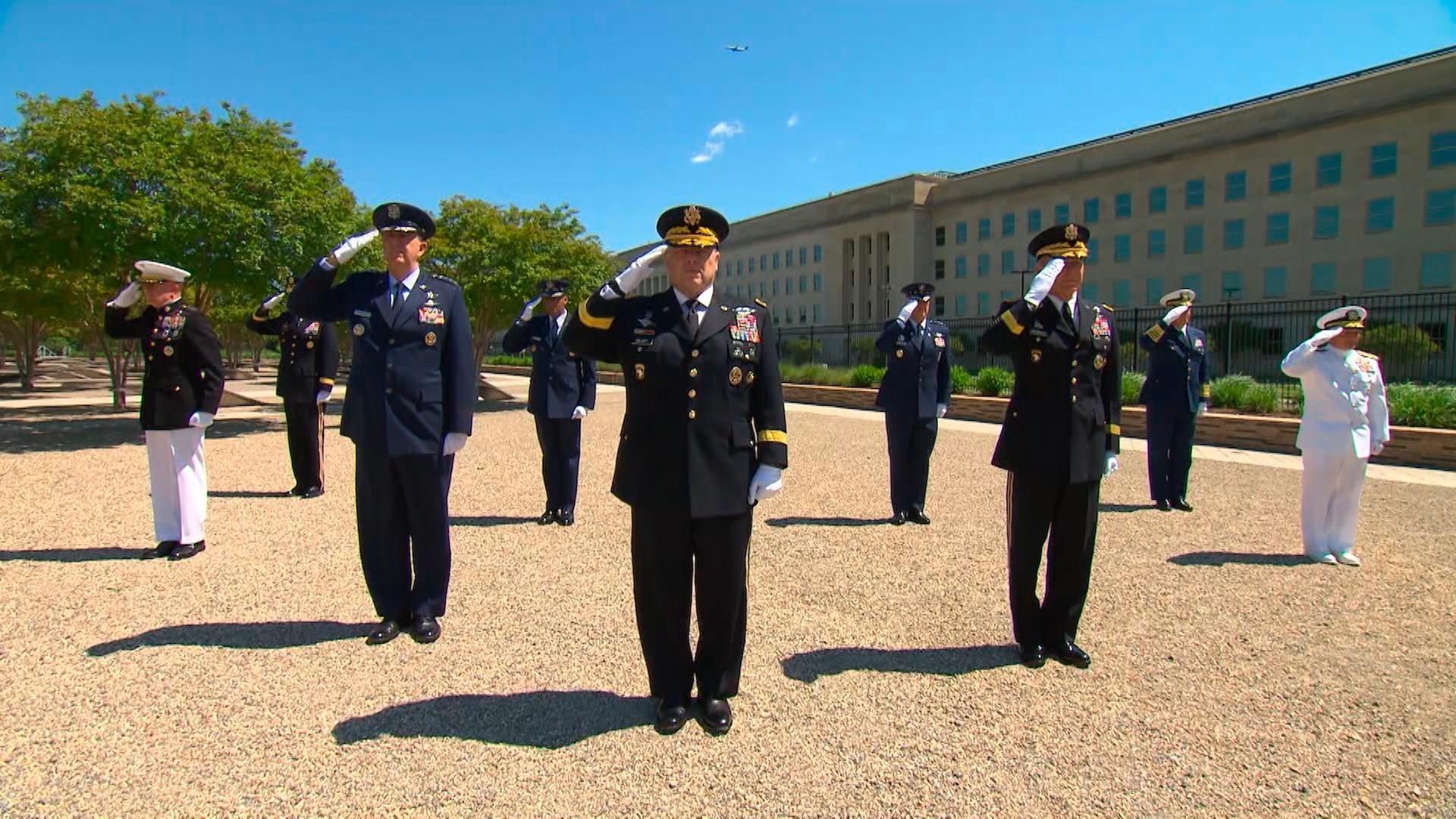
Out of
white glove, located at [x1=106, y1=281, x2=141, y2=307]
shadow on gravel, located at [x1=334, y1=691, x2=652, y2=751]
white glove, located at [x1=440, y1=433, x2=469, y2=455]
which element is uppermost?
white glove, located at [x1=106, y1=281, x2=141, y2=307]

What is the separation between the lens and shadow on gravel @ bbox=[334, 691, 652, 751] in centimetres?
323

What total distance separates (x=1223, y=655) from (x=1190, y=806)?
1.61m

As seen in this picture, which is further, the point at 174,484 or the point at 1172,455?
the point at 1172,455

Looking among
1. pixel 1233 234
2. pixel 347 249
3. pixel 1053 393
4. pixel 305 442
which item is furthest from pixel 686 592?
pixel 1233 234

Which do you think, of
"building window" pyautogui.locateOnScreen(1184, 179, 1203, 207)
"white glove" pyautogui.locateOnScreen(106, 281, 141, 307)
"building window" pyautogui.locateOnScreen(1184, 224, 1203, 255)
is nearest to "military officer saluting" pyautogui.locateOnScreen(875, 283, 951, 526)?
"white glove" pyautogui.locateOnScreen(106, 281, 141, 307)

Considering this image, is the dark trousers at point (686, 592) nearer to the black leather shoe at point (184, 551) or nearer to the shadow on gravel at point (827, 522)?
the shadow on gravel at point (827, 522)

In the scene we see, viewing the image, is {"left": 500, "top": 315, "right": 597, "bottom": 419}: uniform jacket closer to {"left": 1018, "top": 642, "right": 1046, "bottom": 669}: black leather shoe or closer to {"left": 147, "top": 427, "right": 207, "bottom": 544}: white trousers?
{"left": 147, "top": 427, "right": 207, "bottom": 544}: white trousers

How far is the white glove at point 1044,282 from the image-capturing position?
12.7 ft

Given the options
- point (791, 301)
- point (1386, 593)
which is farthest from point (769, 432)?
point (791, 301)

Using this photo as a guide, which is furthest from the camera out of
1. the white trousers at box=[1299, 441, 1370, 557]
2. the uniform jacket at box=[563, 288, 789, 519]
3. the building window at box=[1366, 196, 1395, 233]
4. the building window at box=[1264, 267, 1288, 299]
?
the building window at box=[1264, 267, 1288, 299]

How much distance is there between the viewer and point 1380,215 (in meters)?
42.6

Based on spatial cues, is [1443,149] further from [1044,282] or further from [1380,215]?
[1044,282]

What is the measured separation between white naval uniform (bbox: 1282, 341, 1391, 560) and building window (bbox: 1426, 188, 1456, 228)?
155ft

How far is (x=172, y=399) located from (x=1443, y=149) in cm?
5441
